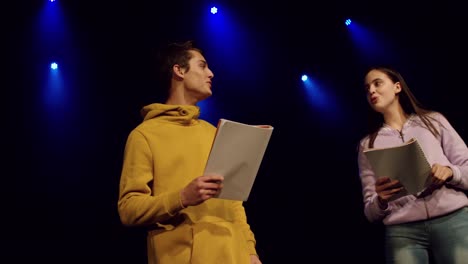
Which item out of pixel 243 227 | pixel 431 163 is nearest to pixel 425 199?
pixel 431 163

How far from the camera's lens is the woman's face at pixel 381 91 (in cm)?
223

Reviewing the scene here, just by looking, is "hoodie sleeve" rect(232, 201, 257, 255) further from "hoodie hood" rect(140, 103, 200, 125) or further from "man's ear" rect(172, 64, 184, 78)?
"man's ear" rect(172, 64, 184, 78)

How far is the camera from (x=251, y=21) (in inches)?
168

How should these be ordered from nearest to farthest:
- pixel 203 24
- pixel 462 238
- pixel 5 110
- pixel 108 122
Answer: pixel 462 238, pixel 5 110, pixel 108 122, pixel 203 24

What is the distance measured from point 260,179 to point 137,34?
1654mm

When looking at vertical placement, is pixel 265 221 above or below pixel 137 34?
below

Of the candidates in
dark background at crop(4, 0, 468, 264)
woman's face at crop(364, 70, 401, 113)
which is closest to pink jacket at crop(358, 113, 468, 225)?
woman's face at crop(364, 70, 401, 113)

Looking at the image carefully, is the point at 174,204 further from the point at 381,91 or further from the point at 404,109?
the point at 404,109

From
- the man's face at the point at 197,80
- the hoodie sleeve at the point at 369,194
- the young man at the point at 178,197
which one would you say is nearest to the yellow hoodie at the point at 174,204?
the young man at the point at 178,197

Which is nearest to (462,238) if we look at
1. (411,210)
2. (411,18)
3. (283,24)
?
(411,210)

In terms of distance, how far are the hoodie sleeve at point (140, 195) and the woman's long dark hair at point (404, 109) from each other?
1.09 meters

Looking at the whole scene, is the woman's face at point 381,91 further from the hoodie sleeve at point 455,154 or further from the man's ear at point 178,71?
the man's ear at point 178,71

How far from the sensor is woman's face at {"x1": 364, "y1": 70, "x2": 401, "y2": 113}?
2.23 meters

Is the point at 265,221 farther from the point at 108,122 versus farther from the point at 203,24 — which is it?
the point at 203,24
